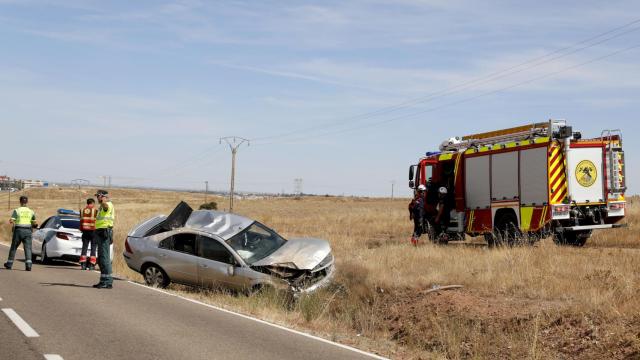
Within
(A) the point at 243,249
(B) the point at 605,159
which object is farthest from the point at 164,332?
(B) the point at 605,159

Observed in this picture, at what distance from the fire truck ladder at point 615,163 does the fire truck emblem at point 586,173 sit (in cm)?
50

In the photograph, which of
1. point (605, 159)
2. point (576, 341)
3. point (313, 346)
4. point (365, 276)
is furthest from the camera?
point (605, 159)

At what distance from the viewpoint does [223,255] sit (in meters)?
13.7

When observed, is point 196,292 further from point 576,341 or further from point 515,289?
point 576,341

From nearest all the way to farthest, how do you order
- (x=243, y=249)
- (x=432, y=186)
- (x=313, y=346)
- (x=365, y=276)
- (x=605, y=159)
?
(x=313, y=346), (x=243, y=249), (x=365, y=276), (x=605, y=159), (x=432, y=186)

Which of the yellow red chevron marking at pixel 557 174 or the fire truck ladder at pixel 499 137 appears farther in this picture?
the fire truck ladder at pixel 499 137

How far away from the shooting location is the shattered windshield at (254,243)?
13.8 m

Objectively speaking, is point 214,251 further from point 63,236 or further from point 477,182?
point 477,182

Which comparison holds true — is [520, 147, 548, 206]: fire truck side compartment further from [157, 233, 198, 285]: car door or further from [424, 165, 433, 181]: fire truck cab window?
[157, 233, 198, 285]: car door

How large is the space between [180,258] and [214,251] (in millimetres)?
827

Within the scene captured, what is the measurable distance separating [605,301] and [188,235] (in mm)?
8098

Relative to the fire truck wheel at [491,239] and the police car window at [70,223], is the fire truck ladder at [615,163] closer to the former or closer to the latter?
the fire truck wheel at [491,239]

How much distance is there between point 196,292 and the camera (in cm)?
1433

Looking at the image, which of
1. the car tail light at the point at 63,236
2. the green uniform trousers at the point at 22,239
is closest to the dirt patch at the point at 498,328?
the green uniform trousers at the point at 22,239
